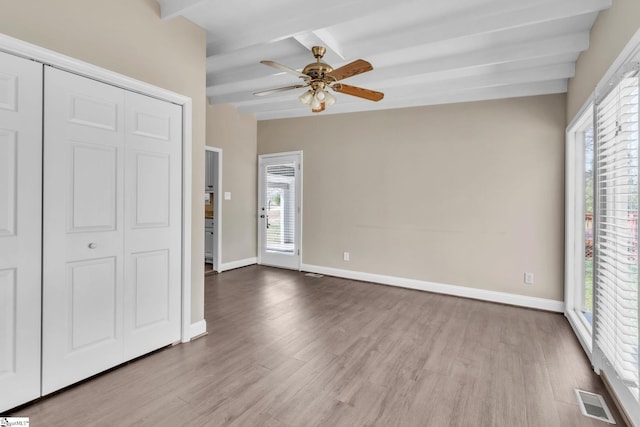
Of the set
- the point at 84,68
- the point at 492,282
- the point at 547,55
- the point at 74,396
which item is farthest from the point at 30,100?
the point at 492,282

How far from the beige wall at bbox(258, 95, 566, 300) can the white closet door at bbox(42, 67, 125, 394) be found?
137 inches

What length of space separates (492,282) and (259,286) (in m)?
3.12

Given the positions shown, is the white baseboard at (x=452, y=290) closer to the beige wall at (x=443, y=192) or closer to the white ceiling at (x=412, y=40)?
the beige wall at (x=443, y=192)

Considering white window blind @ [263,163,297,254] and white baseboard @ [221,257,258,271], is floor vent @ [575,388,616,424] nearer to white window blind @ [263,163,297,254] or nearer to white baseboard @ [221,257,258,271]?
white window blind @ [263,163,297,254]

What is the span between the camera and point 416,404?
2.09 metres

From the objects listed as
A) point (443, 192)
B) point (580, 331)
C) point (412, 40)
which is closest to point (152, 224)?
point (412, 40)

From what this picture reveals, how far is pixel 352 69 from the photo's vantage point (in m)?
2.52

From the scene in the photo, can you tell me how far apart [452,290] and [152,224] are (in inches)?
147

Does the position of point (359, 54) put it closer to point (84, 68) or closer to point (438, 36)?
point (438, 36)

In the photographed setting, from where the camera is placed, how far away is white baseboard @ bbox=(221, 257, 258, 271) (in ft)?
18.6

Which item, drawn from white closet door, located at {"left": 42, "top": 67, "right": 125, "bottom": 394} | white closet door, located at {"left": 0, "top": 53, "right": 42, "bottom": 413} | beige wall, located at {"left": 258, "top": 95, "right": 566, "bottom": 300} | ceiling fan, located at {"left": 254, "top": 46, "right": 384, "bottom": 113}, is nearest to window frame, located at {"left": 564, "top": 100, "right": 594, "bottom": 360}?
beige wall, located at {"left": 258, "top": 95, "right": 566, "bottom": 300}

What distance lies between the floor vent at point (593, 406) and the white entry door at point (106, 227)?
298 cm

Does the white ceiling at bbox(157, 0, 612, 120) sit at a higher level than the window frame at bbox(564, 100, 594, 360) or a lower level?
higher

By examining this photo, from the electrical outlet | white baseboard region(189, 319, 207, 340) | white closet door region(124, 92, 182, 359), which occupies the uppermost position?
white closet door region(124, 92, 182, 359)
